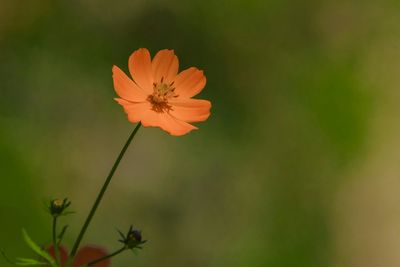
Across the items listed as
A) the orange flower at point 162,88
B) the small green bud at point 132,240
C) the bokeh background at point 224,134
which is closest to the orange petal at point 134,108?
the orange flower at point 162,88

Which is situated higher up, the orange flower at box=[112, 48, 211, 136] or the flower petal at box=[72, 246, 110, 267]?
the orange flower at box=[112, 48, 211, 136]

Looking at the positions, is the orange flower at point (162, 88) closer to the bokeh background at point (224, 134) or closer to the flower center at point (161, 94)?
the flower center at point (161, 94)

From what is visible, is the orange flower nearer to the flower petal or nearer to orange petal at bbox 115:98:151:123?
orange petal at bbox 115:98:151:123

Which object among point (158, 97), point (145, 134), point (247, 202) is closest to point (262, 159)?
point (247, 202)

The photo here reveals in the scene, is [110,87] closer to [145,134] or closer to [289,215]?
[145,134]

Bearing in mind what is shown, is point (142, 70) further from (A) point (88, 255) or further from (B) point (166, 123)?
(A) point (88, 255)

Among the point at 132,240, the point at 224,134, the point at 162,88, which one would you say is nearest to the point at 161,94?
the point at 162,88

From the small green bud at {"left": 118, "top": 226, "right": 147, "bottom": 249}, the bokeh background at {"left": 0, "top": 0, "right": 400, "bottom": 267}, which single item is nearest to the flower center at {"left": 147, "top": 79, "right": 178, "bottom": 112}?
the small green bud at {"left": 118, "top": 226, "right": 147, "bottom": 249}
